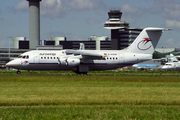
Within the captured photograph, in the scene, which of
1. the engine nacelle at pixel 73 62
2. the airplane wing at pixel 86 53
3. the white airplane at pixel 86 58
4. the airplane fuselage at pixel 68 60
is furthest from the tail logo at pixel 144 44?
the engine nacelle at pixel 73 62

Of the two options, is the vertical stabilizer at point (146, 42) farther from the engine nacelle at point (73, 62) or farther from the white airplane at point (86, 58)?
the engine nacelle at point (73, 62)

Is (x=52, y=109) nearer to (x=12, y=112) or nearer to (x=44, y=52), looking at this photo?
(x=12, y=112)

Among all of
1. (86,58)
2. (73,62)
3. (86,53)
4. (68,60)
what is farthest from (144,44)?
(68,60)

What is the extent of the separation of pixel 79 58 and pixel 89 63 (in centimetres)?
187

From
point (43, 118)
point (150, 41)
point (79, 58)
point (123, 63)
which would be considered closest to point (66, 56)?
point (79, 58)

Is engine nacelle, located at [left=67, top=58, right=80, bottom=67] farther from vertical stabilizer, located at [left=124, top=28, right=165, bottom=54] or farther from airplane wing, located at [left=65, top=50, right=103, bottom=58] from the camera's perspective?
vertical stabilizer, located at [left=124, top=28, right=165, bottom=54]

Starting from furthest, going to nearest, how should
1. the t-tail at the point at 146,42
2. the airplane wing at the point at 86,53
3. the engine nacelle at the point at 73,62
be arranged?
the t-tail at the point at 146,42 → the airplane wing at the point at 86,53 → the engine nacelle at the point at 73,62

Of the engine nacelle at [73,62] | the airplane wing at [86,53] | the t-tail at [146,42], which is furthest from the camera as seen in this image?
the t-tail at [146,42]

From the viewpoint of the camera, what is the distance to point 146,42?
58.7m

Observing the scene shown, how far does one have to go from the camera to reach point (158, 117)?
1534 cm

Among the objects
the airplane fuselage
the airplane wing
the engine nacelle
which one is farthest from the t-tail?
the engine nacelle

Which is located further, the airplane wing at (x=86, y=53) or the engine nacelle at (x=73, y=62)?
the airplane wing at (x=86, y=53)

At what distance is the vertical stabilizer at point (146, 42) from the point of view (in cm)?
5847

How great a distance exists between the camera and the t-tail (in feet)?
192
